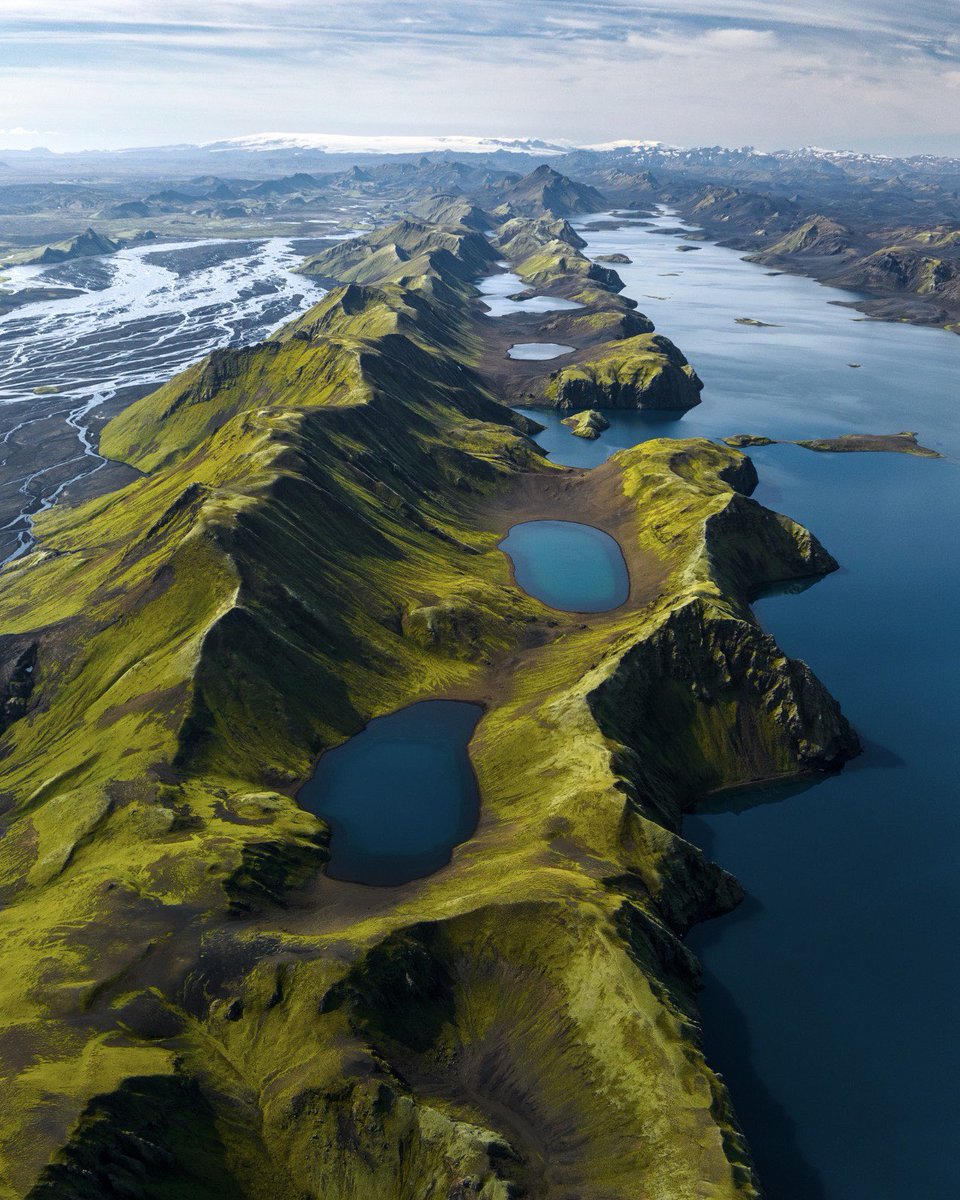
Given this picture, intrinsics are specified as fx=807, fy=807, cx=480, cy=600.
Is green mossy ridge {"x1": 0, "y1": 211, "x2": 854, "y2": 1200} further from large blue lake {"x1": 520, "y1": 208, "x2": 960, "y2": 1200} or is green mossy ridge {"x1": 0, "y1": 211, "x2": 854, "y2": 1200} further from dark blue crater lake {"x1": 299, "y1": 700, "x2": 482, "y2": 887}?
large blue lake {"x1": 520, "y1": 208, "x2": 960, "y2": 1200}

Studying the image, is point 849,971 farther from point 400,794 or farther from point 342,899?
point 400,794

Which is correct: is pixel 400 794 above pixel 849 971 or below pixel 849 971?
above

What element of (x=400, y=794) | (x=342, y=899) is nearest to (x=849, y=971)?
(x=342, y=899)

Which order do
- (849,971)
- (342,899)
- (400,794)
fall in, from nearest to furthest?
(849,971) < (342,899) < (400,794)

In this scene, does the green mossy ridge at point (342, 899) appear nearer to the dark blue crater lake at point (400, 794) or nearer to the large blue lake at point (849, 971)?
the dark blue crater lake at point (400, 794)

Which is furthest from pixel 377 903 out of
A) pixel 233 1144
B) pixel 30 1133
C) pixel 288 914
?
pixel 30 1133

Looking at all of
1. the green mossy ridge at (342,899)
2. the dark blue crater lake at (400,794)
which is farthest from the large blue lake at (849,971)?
the dark blue crater lake at (400,794)

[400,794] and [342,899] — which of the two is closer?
[342,899]
